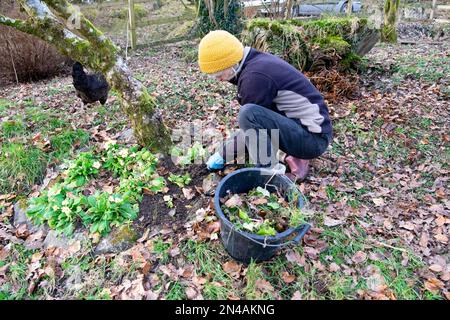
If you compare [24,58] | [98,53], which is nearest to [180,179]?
[98,53]

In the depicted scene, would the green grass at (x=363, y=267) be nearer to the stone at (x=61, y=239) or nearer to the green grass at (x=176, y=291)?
the green grass at (x=176, y=291)

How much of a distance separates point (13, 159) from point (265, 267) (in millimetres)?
2610

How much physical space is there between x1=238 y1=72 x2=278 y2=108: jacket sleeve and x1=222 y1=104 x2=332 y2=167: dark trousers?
0.05 m

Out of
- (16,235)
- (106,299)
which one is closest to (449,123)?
(106,299)

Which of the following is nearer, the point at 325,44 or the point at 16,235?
the point at 16,235

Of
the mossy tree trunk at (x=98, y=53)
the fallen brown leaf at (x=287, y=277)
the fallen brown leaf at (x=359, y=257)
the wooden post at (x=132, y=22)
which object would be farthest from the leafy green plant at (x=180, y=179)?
the wooden post at (x=132, y=22)

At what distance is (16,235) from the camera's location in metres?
2.63

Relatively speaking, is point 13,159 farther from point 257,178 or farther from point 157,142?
point 257,178

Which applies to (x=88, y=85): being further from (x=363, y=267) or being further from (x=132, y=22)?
(x=132, y=22)

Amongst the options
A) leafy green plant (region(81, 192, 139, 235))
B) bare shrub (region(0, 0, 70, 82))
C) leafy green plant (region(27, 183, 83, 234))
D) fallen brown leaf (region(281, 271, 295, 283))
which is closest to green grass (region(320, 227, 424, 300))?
fallen brown leaf (region(281, 271, 295, 283))

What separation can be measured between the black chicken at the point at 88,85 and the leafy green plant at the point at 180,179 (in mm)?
1730

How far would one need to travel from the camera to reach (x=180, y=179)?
9.23 feet

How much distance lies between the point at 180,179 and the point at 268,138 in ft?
2.77

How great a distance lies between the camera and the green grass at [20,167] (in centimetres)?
305
